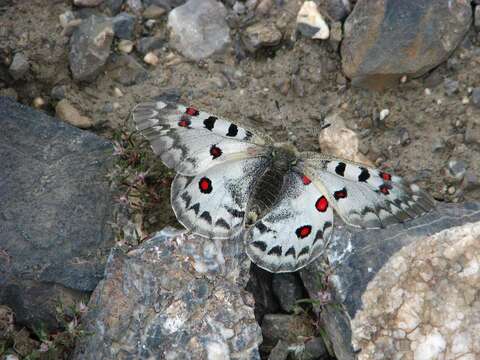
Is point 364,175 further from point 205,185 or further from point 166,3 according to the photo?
point 166,3

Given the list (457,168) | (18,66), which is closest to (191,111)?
(18,66)

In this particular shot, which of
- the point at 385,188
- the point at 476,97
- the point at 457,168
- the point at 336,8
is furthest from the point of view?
the point at 336,8

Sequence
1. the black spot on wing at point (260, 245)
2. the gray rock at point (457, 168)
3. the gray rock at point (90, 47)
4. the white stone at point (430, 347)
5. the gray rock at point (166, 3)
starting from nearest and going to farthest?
the white stone at point (430, 347), the black spot on wing at point (260, 245), the gray rock at point (457, 168), the gray rock at point (90, 47), the gray rock at point (166, 3)

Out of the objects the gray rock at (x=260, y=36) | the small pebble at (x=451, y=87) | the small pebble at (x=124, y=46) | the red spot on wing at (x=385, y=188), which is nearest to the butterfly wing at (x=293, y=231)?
the red spot on wing at (x=385, y=188)

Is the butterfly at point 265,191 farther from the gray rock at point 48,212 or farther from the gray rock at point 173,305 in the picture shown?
the gray rock at point 48,212

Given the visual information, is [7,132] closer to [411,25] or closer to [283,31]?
[283,31]

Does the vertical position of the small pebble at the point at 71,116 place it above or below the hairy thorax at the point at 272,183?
below
